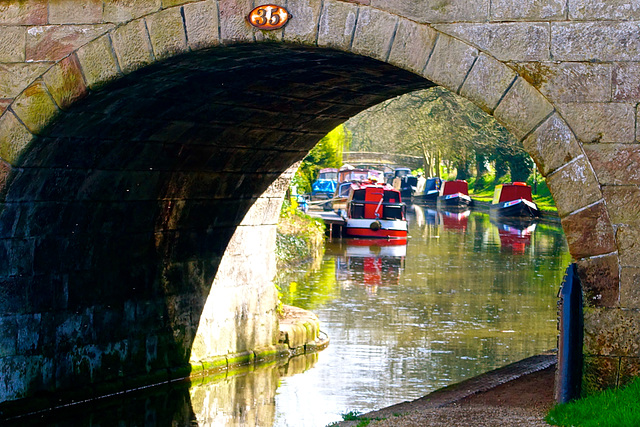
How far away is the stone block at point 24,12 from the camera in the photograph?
24.1 ft

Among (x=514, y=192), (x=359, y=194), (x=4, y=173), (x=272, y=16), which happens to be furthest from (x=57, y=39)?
(x=514, y=192)

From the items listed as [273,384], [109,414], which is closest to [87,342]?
[109,414]

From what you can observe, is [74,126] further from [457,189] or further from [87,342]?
[457,189]

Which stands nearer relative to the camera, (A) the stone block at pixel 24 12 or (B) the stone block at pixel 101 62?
(B) the stone block at pixel 101 62

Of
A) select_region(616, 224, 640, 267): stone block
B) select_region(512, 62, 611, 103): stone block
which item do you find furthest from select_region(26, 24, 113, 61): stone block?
select_region(616, 224, 640, 267): stone block

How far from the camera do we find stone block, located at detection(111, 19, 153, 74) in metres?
7.00

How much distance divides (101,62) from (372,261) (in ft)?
51.6

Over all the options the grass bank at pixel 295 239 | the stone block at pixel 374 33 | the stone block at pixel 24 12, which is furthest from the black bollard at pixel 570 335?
the grass bank at pixel 295 239

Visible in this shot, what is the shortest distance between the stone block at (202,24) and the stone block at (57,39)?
67cm

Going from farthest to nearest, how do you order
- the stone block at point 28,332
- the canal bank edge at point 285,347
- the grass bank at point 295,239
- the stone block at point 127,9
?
the grass bank at point 295,239 → the canal bank edge at point 285,347 → the stone block at point 28,332 → the stone block at point 127,9

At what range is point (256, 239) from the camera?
11.8 metres

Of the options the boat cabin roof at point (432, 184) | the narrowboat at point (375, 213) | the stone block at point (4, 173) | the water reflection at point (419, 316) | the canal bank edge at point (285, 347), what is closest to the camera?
the stone block at point (4, 173)

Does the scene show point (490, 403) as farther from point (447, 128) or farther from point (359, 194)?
point (447, 128)

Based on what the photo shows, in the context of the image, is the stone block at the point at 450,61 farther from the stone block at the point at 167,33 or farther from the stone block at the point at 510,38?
the stone block at the point at 167,33
